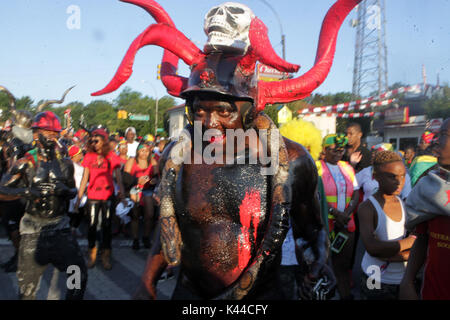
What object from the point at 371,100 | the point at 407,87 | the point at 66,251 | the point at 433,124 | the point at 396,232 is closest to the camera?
the point at 396,232

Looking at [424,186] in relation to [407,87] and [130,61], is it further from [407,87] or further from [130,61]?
[407,87]

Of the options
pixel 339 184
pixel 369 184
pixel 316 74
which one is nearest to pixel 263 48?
pixel 316 74

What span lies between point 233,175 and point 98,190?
14.3 ft

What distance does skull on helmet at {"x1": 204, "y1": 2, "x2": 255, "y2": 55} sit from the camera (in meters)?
1.70

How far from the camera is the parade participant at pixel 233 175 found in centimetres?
157

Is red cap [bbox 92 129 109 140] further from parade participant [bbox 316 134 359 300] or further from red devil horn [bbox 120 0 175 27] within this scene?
red devil horn [bbox 120 0 175 27]

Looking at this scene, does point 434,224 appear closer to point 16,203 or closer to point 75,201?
point 75,201

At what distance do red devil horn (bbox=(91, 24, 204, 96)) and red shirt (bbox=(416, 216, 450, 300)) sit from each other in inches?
62.3

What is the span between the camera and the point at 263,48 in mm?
1690

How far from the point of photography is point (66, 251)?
10.4 ft

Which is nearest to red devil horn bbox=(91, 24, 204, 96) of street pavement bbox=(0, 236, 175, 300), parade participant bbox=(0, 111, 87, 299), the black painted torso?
the black painted torso

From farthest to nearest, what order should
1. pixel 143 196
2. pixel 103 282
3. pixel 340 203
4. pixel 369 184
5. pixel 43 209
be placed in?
pixel 143 196 → pixel 103 282 → pixel 369 184 → pixel 340 203 → pixel 43 209
